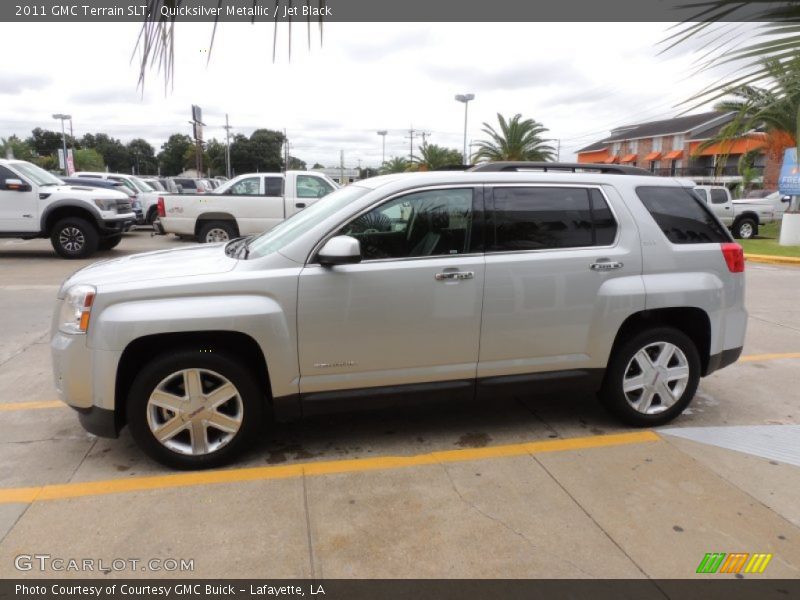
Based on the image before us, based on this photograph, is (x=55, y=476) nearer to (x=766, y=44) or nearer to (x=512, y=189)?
(x=512, y=189)

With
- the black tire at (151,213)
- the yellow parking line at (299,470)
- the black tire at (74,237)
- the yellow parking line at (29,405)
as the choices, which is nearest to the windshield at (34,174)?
the black tire at (74,237)

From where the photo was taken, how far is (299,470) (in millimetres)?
3357

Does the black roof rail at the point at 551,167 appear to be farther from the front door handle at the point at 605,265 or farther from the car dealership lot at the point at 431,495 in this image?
the car dealership lot at the point at 431,495

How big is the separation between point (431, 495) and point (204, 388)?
1406mm

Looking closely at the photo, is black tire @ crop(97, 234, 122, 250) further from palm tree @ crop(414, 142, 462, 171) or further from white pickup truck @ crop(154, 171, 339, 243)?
palm tree @ crop(414, 142, 462, 171)

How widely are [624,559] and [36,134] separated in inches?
4210

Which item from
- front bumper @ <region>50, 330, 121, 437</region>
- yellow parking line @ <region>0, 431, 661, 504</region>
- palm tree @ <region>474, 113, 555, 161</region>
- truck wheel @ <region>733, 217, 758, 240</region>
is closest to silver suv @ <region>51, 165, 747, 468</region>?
front bumper @ <region>50, 330, 121, 437</region>

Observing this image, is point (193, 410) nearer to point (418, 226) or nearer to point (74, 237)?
point (418, 226)

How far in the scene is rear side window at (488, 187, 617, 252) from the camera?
3.63 m

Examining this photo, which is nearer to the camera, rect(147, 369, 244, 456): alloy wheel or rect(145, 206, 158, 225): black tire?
rect(147, 369, 244, 456): alloy wheel

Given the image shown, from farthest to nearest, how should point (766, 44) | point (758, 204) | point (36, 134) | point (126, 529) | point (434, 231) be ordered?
point (36, 134) → point (758, 204) → point (434, 231) → point (126, 529) → point (766, 44)

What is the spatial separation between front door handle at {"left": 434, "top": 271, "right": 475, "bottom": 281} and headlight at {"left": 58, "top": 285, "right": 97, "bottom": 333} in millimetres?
1920

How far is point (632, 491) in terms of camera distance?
10.3ft

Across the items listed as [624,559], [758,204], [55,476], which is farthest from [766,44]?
[758,204]
